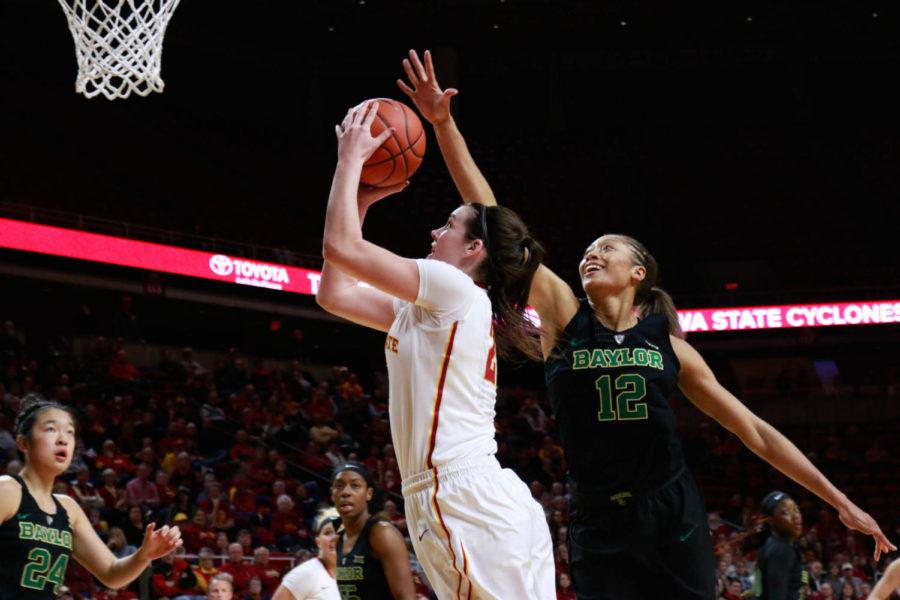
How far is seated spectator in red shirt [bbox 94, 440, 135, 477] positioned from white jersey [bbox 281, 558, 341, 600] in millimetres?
7025

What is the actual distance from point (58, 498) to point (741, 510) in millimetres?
13714

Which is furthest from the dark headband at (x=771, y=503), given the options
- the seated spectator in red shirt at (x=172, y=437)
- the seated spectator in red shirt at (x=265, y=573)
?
the seated spectator in red shirt at (x=172, y=437)

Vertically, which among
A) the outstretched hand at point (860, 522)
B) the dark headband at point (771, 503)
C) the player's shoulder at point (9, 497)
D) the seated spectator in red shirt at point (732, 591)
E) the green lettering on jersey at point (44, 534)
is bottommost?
the outstretched hand at point (860, 522)

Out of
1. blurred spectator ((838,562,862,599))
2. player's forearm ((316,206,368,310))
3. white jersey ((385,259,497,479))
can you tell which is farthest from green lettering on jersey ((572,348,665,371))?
blurred spectator ((838,562,862,599))

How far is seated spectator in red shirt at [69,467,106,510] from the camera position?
10289 mm

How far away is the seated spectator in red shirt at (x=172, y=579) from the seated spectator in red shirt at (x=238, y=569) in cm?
42

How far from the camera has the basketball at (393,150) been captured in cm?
353

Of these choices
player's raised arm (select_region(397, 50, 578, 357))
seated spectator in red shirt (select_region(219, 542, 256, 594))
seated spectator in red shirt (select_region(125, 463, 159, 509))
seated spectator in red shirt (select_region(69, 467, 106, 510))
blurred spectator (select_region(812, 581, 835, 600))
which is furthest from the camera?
blurred spectator (select_region(812, 581, 835, 600))

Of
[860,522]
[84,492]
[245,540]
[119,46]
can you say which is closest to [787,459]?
[860,522]

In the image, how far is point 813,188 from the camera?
880 inches

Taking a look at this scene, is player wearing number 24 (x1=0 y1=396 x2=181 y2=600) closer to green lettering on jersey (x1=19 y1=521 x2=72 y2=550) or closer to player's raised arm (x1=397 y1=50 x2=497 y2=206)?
green lettering on jersey (x1=19 y1=521 x2=72 y2=550)

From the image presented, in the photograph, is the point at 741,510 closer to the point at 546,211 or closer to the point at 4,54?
the point at 546,211

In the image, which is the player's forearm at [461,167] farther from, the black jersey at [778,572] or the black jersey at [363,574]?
the black jersey at [778,572]

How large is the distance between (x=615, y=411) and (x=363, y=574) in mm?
1498
